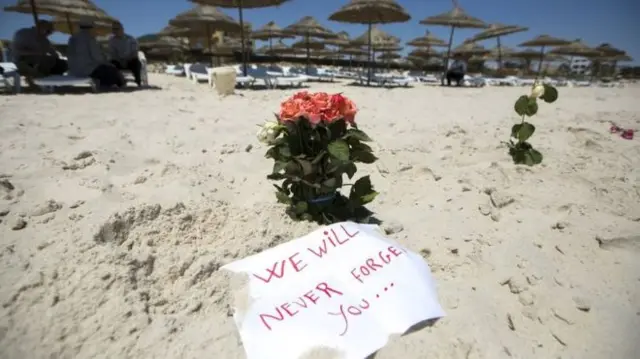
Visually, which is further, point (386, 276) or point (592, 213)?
point (592, 213)

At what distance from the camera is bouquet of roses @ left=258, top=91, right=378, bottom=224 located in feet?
4.38

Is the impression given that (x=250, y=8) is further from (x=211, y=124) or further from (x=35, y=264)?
(x=35, y=264)

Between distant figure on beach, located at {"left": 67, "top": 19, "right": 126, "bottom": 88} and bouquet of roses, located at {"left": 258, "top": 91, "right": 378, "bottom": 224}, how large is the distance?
5.56 m

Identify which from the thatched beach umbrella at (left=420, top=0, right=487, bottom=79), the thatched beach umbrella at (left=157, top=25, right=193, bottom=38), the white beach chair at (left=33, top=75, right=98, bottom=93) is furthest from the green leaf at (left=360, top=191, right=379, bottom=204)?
the thatched beach umbrella at (left=157, top=25, right=193, bottom=38)

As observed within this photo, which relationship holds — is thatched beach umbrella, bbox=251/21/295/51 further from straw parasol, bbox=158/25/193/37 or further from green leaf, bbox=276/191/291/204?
green leaf, bbox=276/191/291/204

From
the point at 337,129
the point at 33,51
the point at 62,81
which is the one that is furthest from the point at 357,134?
the point at 33,51

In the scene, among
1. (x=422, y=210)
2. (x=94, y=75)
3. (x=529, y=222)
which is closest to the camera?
(x=529, y=222)

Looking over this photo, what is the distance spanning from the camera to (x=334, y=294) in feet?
3.58

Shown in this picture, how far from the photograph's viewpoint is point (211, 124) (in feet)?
11.0

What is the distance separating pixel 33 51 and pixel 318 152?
6412mm

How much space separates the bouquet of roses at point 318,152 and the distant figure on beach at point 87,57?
5558 mm

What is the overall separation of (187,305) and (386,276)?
2.23 feet

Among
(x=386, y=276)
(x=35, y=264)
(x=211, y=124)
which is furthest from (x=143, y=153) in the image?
(x=386, y=276)

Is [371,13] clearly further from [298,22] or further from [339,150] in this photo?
[339,150]
